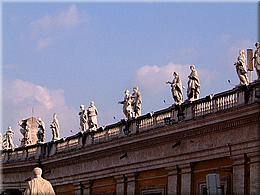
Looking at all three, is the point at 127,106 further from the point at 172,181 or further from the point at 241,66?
the point at 241,66

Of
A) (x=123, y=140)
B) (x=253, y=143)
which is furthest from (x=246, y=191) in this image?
(x=123, y=140)

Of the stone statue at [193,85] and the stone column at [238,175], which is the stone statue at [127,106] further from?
the stone column at [238,175]

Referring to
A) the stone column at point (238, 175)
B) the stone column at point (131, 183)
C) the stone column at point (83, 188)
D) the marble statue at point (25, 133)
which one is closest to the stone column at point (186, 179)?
the stone column at point (238, 175)

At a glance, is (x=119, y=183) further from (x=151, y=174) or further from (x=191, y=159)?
(x=191, y=159)

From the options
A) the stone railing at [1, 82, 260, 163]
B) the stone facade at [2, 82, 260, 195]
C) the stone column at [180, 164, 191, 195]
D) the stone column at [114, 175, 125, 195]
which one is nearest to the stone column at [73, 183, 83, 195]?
the stone facade at [2, 82, 260, 195]

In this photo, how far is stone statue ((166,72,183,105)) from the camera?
97.3ft

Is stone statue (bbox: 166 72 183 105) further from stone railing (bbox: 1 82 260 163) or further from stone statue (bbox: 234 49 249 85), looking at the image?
stone statue (bbox: 234 49 249 85)

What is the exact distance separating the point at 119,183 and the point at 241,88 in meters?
9.30

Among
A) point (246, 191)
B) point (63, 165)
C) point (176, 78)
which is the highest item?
point (176, 78)

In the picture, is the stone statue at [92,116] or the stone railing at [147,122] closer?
the stone railing at [147,122]

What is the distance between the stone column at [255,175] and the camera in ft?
79.5

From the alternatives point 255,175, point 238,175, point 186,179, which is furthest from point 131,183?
point 255,175

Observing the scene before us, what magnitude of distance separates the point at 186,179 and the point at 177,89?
12.6ft

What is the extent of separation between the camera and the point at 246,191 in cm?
2486
